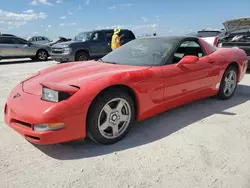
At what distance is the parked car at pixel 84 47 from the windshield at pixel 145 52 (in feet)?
22.3

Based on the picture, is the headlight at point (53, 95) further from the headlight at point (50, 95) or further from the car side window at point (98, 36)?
the car side window at point (98, 36)

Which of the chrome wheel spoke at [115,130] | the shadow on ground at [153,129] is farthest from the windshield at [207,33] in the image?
the chrome wheel spoke at [115,130]

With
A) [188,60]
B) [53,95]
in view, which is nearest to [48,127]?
[53,95]

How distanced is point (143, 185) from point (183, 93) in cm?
181

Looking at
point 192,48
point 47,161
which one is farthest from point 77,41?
point 47,161

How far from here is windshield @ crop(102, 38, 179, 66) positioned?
3.44 metres

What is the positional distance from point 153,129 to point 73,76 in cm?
128

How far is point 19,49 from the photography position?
1302 cm

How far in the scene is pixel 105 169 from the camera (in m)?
2.39

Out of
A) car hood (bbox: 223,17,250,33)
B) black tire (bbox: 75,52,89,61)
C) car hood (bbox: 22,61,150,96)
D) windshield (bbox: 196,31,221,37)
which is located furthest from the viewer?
windshield (bbox: 196,31,221,37)

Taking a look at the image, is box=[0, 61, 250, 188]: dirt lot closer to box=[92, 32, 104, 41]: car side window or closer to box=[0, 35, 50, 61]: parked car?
box=[92, 32, 104, 41]: car side window

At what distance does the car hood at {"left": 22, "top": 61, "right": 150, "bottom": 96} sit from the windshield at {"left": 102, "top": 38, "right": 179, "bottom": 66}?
0.24 meters

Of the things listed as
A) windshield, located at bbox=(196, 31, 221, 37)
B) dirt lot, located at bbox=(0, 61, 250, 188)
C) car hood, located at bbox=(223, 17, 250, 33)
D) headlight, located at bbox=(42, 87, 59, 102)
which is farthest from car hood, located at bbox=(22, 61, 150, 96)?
windshield, located at bbox=(196, 31, 221, 37)

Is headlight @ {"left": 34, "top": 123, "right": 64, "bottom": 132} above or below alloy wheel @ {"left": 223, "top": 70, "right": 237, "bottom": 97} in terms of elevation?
below
